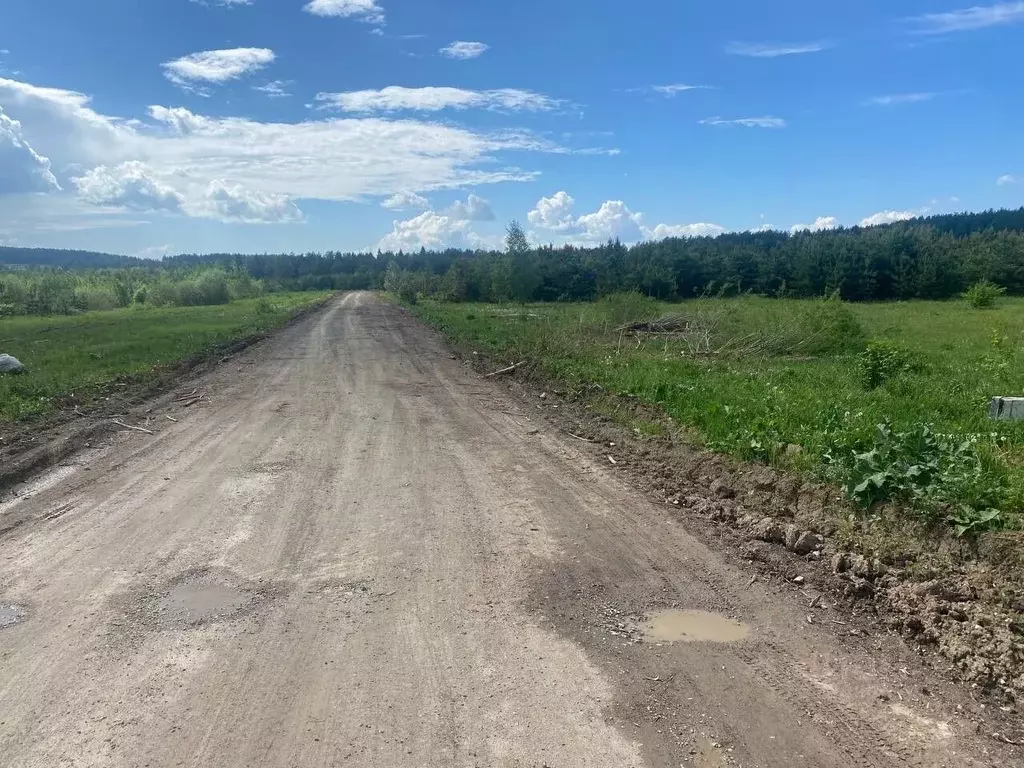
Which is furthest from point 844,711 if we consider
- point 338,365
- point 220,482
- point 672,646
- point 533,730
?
point 338,365

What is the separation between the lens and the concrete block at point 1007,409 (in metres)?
8.22

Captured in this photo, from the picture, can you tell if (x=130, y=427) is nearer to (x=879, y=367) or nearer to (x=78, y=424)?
(x=78, y=424)

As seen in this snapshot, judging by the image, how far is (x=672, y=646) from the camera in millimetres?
4113

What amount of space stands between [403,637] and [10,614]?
2672 mm

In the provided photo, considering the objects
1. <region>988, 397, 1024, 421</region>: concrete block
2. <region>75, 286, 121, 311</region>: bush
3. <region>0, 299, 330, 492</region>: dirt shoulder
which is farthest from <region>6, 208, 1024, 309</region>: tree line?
<region>988, 397, 1024, 421</region>: concrete block

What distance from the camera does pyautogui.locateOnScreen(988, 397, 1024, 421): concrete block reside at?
822 cm

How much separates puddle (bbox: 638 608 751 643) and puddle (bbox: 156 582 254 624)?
274cm

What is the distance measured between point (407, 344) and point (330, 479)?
1496 cm

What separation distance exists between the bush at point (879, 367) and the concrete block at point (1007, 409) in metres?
2.87

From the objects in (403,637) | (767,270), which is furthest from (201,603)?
(767,270)

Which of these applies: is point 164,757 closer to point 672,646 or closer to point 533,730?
point 533,730

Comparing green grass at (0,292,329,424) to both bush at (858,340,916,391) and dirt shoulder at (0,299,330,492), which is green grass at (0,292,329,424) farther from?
bush at (858,340,916,391)

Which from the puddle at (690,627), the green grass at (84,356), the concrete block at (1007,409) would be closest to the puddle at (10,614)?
the puddle at (690,627)

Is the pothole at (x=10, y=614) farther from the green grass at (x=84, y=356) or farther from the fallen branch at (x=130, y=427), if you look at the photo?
the green grass at (x=84, y=356)
